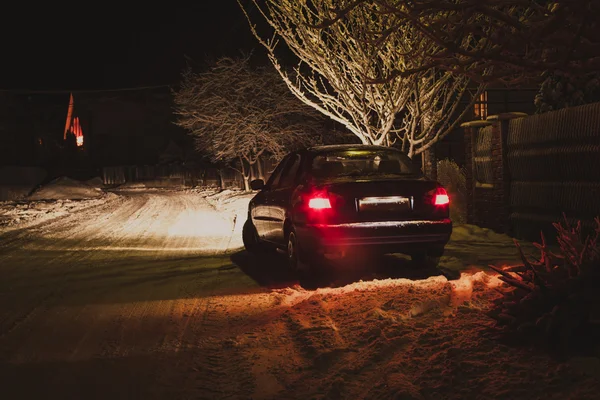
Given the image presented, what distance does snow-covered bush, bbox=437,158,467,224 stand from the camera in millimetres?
15073

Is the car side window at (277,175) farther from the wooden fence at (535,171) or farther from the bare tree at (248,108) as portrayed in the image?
the bare tree at (248,108)

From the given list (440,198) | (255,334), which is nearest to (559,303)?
(255,334)

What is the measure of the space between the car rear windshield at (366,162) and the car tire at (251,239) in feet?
8.88

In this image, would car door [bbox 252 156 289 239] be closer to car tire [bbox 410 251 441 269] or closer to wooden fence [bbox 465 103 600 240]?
car tire [bbox 410 251 441 269]

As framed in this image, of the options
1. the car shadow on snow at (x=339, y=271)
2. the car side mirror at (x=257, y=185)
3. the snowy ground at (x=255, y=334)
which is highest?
the car side mirror at (x=257, y=185)

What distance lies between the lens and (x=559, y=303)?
16.3 ft

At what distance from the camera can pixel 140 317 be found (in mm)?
7023

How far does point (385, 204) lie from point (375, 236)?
0.41m

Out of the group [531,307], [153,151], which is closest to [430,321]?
[531,307]

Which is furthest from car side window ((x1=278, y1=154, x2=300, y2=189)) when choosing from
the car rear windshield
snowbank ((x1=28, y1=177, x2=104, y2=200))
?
snowbank ((x1=28, y1=177, x2=104, y2=200))

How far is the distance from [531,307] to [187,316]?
3.47 metres

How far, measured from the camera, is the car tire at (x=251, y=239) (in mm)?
11594

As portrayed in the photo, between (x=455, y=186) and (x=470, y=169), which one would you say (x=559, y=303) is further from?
(x=455, y=186)

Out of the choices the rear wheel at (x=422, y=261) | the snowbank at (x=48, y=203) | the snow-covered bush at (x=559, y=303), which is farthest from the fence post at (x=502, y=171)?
the snowbank at (x=48, y=203)
